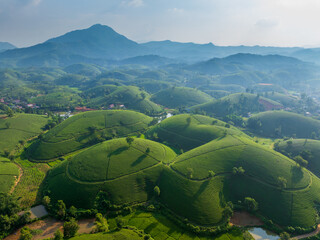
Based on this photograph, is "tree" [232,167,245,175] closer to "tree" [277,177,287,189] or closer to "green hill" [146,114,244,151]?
"tree" [277,177,287,189]

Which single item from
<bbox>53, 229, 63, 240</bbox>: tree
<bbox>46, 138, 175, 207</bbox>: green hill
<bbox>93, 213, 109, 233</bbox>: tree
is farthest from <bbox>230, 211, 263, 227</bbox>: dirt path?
<bbox>53, 229, 63, 240</bbox>: tree

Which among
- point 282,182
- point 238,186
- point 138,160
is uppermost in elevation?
point 138,160

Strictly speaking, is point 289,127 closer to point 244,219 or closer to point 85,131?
point 244,219

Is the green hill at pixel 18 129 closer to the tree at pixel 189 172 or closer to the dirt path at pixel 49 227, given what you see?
the dirt path at pixel 49 227

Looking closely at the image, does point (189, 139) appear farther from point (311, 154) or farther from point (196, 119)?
point (311, 154)

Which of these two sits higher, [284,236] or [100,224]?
[100,224]

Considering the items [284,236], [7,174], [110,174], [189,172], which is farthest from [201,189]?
[7,174]
